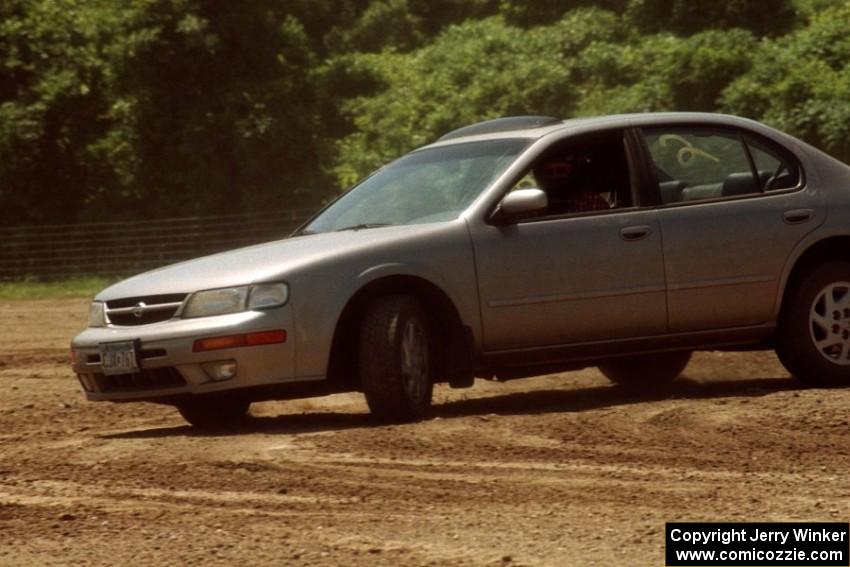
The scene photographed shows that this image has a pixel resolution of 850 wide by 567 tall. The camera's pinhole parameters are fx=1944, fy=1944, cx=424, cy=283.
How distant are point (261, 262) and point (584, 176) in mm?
2026

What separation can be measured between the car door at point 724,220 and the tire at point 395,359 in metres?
1.54

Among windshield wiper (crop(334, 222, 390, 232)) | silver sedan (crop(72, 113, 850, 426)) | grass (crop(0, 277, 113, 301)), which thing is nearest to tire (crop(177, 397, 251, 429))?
silver sedan (crop(72, 113, 850, 426))

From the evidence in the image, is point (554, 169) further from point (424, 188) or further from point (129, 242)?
point (129, 242)

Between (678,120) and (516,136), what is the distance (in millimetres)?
971

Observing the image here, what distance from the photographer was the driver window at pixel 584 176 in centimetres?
1077

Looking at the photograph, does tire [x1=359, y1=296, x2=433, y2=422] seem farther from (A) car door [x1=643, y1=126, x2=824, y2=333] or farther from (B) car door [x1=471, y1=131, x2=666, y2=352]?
(A) car door [x1=643, y1=126, x2=824, y2=333]

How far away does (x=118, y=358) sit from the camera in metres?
10.1

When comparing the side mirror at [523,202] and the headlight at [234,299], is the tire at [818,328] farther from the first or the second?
the headlight at [234,299]

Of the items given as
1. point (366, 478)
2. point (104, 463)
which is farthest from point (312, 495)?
point (104, 463)

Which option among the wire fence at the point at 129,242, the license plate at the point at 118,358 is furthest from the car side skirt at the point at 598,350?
the wire fence at the point at 129,242

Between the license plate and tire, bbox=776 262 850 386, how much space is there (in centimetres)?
372

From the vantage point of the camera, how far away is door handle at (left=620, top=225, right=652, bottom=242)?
10.6 m

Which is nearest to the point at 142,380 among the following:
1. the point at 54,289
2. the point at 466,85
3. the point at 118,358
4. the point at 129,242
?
the point at 118,358

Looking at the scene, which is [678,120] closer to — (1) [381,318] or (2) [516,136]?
(2) [516,136]
